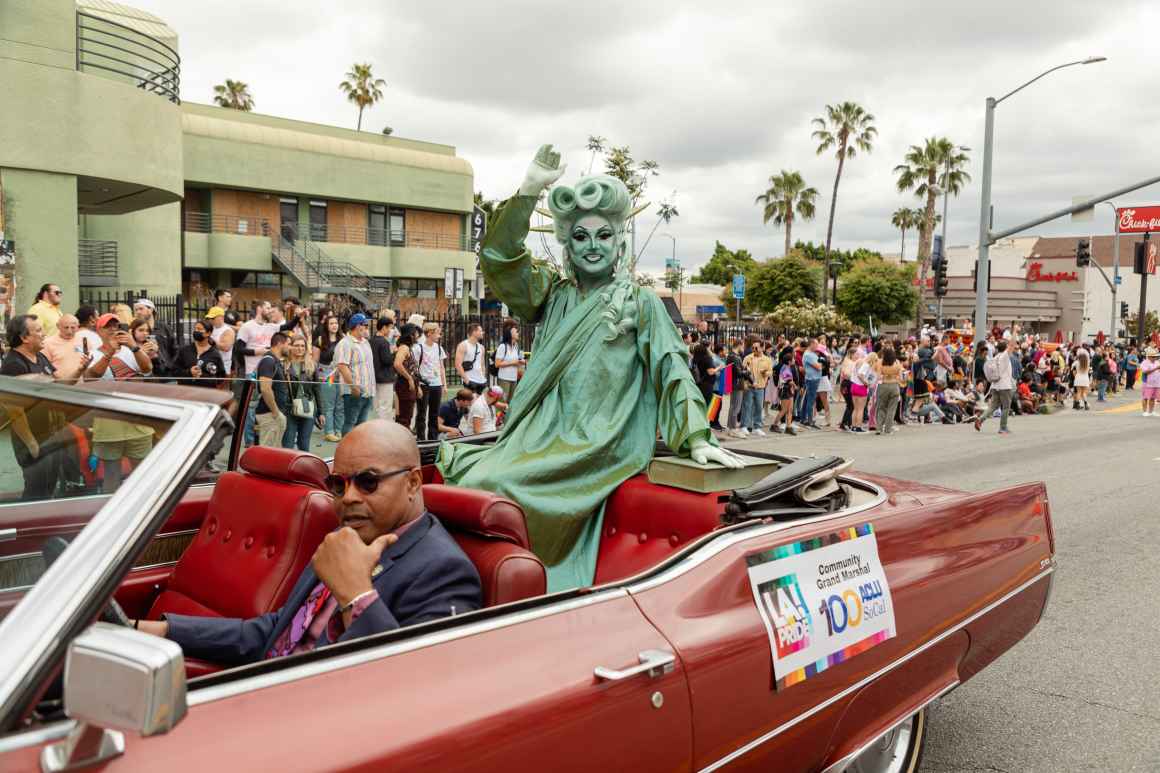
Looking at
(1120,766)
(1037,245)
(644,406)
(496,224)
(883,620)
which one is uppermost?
(1037,245)

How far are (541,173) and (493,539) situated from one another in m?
1.83

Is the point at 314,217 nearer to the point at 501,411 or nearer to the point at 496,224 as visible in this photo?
the point at 501,411

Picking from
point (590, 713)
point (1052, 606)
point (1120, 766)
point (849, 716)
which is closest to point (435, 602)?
point (590, 713)

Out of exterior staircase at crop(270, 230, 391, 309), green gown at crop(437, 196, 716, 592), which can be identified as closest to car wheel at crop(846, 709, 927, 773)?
green gown at crop(437, 196, 716, 592)

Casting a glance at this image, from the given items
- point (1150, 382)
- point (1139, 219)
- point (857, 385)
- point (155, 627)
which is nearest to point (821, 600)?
point (155, 627)

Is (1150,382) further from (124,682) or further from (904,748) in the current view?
(124,682)

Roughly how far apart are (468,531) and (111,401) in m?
0.94

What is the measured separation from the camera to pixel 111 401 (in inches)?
73.5

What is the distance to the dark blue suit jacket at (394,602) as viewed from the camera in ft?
7.02

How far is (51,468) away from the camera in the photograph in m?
2.11

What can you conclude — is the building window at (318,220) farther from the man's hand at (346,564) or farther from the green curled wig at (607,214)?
the man's hand at (346,564)

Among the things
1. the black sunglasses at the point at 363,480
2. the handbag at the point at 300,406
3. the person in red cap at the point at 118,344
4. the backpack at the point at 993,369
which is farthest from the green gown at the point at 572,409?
the backpack at the point at 993,369

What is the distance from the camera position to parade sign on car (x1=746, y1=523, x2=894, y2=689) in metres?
2.30

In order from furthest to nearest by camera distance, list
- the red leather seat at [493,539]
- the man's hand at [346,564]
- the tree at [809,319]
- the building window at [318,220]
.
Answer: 1. the tree at [809,319]
2. the building window at [318,220]
3. the red leather seat at [493,539]
4. the man's hand at [346,564]
